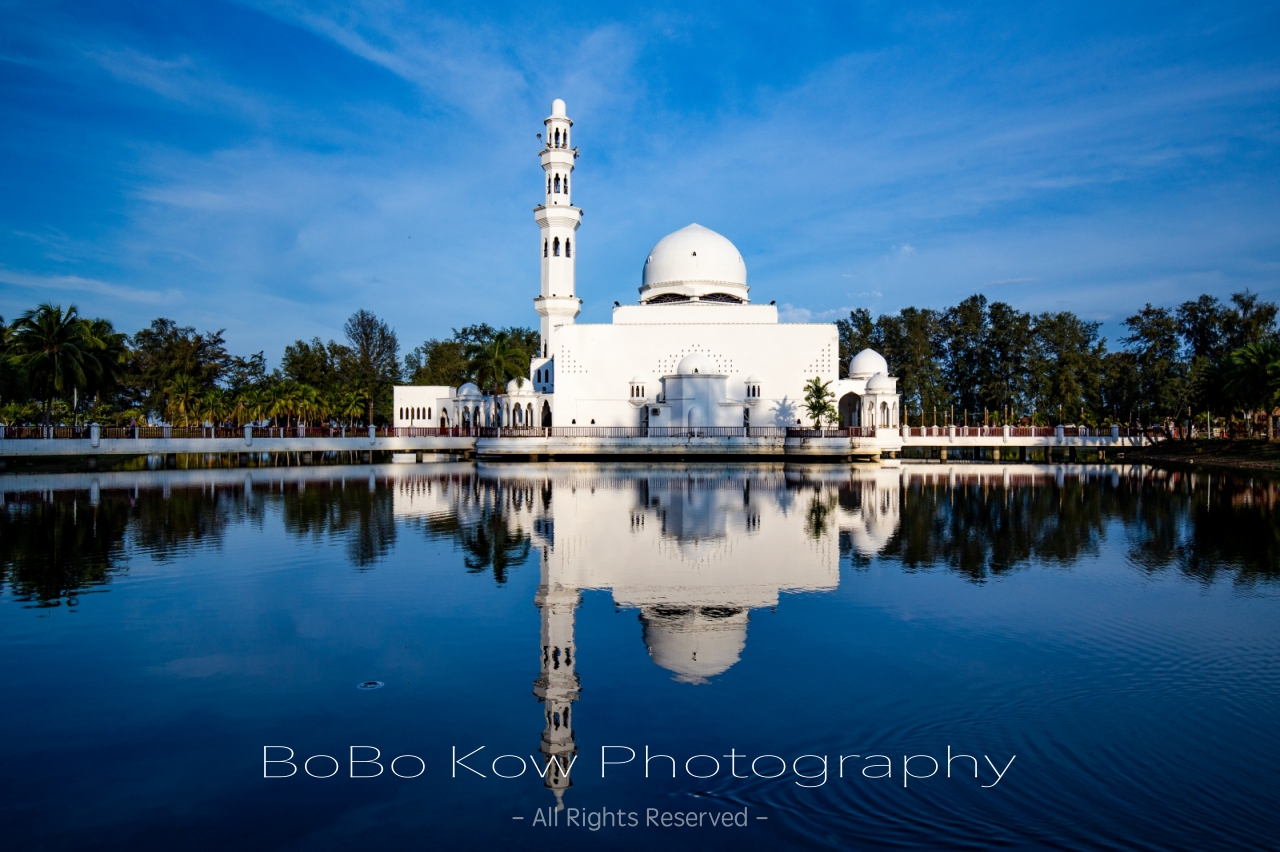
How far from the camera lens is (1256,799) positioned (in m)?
4.65

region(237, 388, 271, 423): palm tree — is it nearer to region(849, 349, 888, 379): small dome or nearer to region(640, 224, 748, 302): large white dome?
region(640, 224, 748, 302): large white dome

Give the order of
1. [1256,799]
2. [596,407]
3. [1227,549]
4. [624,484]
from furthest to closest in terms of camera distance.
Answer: [596,407], [624,484], [1227,549], [1256,799]

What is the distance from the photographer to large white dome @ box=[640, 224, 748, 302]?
46.9m

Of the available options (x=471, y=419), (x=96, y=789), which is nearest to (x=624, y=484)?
(x=96, y=789)

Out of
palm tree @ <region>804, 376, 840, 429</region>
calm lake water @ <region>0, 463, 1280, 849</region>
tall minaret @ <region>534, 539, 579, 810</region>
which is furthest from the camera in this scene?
palm tree @ <region>804, 376, 840, 429</region>

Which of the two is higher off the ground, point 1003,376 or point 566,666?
Result: point 1003,376

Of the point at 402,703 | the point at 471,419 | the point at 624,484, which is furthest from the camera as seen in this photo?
the point at 471,419

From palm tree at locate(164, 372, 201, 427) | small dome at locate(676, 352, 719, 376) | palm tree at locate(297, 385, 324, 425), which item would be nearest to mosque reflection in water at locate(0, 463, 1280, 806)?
small dome at locate(676, 352, 719, 376)

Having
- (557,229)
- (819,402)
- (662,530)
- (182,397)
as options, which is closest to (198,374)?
(182,397)

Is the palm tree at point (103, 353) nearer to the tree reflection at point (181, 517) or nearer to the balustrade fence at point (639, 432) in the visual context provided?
the balustrade fence at point (639, 432)

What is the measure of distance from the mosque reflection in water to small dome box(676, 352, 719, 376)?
14319 mm

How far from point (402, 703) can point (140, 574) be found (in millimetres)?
6804

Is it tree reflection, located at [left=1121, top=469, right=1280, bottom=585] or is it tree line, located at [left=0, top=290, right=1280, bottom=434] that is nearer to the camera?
tree reflection, located at [left=1121, top=469, right=1280, bottom=585]

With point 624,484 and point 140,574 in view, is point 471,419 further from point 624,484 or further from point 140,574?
point 140,574
